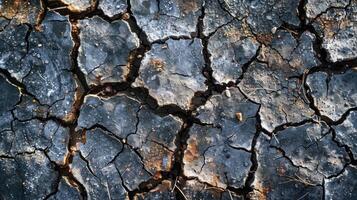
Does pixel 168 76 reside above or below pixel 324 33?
below

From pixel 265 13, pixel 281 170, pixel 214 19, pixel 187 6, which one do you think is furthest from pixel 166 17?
pixel 281 170

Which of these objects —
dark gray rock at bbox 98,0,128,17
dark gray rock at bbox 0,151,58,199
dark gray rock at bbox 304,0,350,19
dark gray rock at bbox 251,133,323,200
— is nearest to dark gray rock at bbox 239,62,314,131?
dark gray rock at bbox 251,133,323,200

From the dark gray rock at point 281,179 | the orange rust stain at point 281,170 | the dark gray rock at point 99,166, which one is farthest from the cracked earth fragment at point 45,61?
the orange rust stain at point 281,170

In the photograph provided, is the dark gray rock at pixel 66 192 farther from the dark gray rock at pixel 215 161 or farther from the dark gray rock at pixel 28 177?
the dark gray rock at pixel 215 161

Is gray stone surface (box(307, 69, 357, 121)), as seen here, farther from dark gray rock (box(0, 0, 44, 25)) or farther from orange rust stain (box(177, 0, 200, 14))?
dark gray rock (box(0, 0, 44, 25))

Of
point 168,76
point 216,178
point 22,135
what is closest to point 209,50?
point 168,76

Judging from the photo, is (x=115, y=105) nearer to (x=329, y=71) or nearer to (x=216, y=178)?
(x=216, y=178)
